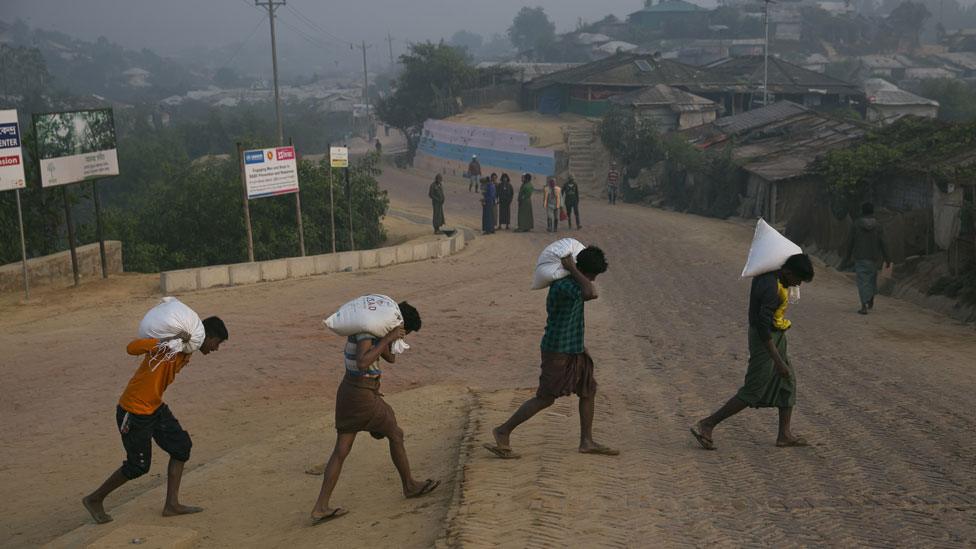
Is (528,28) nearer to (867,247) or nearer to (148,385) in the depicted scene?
(867,247)

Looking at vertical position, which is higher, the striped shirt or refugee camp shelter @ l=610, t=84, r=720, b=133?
refugee camp shelter @ l=610, t=84, r=720, b=133

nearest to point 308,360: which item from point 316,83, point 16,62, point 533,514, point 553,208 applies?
point 533,514

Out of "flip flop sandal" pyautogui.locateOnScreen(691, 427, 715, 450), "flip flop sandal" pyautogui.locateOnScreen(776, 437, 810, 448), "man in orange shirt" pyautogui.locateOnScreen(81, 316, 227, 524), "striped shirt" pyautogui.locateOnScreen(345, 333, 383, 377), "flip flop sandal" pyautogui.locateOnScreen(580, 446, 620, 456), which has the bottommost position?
"flip flop sandal" pyautogui.locateOnScreen(776, 437, 810, 448)

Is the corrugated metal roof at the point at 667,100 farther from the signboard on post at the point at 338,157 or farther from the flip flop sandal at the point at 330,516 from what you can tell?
the flip flop sandal at the point at 330,516

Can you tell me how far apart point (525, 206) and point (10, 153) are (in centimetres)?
1260

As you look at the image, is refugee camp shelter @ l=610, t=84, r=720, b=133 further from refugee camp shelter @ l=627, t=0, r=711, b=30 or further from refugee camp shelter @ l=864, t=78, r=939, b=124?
refugee camp shelter @ l=627, t=0, r=711, b=30

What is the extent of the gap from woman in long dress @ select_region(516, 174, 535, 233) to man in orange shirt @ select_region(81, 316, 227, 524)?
17912mm

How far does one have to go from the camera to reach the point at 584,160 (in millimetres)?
42156

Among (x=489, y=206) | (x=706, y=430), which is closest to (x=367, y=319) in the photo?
(x=706, y=430)

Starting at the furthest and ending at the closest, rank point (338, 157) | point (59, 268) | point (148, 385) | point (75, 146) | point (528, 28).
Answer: point (528, 28) → point (338, 157) → point (59, 268) → point (75, 146) → point (148, 385)

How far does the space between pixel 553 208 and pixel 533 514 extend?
65.4 ft

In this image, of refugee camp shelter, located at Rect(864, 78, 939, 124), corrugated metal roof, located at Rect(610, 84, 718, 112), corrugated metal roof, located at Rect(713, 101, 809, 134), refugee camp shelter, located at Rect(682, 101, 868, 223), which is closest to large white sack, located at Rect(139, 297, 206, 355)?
refugee camp shelter, located at Rect(682, 101, 868, 223)

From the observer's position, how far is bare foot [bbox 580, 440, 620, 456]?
743 centimetres

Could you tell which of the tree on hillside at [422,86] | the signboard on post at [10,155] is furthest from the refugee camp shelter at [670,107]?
the signboard on post at [10,155]
